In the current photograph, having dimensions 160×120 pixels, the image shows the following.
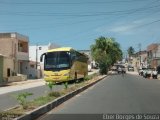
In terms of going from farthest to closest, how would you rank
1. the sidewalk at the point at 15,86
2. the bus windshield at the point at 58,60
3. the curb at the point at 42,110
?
the bus windshield at the point at 58,60
the sidewalk at the point at 15,86
the curb at the point at 42,110

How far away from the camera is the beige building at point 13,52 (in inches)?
2193

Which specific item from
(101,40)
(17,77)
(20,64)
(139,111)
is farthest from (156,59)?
(139,111)

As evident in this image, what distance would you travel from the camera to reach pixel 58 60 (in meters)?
38.0

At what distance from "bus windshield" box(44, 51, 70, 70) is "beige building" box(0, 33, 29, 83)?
1550cm

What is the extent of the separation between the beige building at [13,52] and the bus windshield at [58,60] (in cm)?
1550

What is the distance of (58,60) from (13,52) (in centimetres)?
2335

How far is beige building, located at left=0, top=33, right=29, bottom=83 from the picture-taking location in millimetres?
55713

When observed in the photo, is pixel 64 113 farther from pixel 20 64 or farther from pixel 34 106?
Result: pixel 20 64

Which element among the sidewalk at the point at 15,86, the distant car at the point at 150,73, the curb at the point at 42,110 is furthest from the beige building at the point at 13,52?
the curb at the point at 42,110

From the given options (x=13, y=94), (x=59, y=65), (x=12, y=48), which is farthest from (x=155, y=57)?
(x=13, y=94)

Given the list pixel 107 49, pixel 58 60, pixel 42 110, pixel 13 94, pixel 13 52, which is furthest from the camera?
pixel 107 49

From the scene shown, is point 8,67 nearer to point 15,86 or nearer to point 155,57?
point 15,86

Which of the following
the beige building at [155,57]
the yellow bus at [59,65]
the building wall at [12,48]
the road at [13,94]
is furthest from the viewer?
the beige building at [155,57]

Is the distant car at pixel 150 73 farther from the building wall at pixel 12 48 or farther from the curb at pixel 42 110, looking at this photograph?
the curb at pixel 42 110
